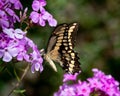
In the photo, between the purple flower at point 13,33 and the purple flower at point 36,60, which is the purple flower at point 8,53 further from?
the purple flower at point 36,60

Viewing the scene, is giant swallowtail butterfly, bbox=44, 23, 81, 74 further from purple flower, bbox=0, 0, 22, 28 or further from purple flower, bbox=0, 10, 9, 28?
purple flower, bbox=0, 10, 9, 28

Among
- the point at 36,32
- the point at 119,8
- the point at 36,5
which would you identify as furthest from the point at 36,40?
the point at 36,5

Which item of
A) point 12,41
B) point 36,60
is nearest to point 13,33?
point 12,41

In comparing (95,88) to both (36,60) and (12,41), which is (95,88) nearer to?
(36,60)

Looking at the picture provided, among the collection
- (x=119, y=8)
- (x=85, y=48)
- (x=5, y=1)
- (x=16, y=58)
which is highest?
(x=119, y=8)

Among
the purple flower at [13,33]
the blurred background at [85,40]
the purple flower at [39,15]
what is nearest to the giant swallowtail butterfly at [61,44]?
the purple flower at [39,15]

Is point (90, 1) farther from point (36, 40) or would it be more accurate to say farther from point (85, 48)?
point (36, 40)

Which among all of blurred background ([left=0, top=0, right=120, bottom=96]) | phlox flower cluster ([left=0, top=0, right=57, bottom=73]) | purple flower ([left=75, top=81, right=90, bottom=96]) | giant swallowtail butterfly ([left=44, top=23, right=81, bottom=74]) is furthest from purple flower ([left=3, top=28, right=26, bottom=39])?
blurred background ([left=0, top=0, right=120, bottom=96])

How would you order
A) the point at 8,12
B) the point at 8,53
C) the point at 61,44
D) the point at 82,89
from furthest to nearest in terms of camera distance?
the point at 82,89 < the point at 61,44 < the point at 8,12 < the point at 8,53
